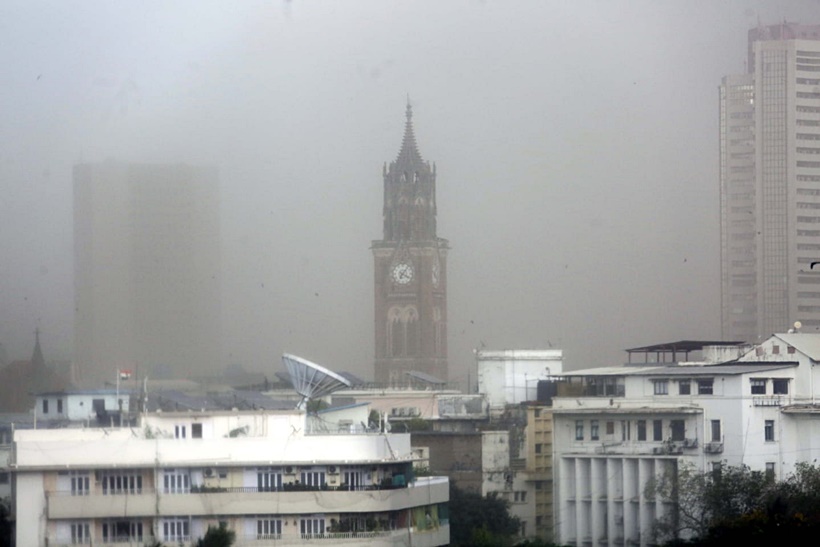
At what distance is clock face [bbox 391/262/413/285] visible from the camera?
285 ft

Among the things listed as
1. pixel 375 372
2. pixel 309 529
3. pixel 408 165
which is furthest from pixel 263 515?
pixel 408 165

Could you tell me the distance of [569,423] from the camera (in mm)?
48844

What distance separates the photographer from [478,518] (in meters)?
45.8

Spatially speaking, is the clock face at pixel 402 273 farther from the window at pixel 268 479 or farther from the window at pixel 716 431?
the window at pixel 268 479

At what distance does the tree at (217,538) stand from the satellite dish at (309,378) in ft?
16.9

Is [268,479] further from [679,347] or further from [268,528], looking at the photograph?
[679,347]

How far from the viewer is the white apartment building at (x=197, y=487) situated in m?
35.4

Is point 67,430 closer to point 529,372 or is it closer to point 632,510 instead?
point 632,510

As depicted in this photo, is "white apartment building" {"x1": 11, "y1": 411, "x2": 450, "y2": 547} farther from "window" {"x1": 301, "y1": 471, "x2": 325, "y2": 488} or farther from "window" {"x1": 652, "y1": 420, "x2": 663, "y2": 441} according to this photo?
"window" {"x1": 652, "y1": 420, "x2": 663, "y2": 441}

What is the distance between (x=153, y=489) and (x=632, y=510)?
46.6 ft

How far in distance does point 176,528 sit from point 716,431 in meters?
14.8

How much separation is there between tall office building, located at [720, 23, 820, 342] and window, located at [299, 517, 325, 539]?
48746 mm

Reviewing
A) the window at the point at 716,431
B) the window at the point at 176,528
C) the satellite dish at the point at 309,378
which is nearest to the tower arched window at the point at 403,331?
the window at the point at 716,431

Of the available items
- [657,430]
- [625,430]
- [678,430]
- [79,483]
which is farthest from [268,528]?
[625,430]
